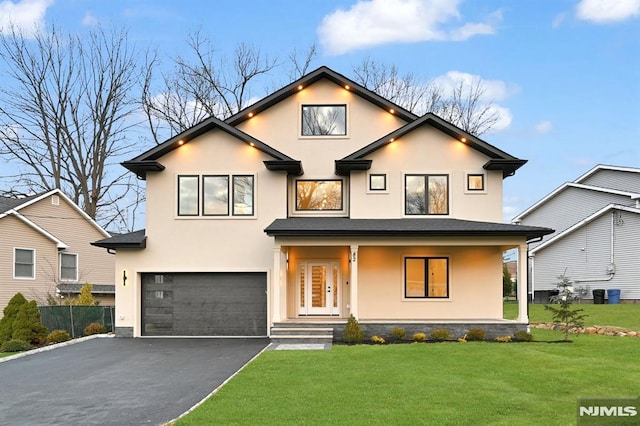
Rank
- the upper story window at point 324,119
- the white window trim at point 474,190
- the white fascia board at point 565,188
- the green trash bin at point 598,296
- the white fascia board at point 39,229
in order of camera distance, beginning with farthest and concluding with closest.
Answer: the white fascia board at point 565,188, the green trash bin at point 598,296, the white fascia board at point 39,229, the upper story window at point 324,119, the white window trim at point 474,190

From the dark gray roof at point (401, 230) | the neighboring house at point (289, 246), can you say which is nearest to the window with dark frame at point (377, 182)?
the neighboring house at point (289, 246)

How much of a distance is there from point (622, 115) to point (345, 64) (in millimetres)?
15987

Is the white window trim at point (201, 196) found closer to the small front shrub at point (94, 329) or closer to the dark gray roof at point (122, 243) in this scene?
the dark gray roof at point (122, 243)

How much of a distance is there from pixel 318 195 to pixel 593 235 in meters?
16.9

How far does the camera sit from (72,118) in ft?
111

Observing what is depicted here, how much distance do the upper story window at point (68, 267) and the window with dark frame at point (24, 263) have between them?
5.63ft

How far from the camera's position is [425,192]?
62.2 feet

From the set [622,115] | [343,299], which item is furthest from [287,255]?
[622,115]

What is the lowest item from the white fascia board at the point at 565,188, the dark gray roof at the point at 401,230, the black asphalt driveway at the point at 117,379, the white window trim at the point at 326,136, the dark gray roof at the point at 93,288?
the black asphalt driveway at the point at 117,379

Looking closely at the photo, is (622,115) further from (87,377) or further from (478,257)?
(87,377)

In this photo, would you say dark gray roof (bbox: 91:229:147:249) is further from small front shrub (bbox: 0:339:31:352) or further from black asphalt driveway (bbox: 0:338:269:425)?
small front shrub (bbox: 0:339:31:352)

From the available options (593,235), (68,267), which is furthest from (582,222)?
(68,267)

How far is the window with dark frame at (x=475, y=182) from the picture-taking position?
741 inches

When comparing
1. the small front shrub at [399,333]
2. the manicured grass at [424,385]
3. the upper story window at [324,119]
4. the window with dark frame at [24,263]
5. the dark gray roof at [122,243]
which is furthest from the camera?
the window with dark frame at [24,263]
